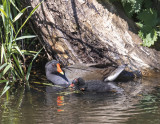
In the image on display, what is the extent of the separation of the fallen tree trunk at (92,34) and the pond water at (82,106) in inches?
33.5

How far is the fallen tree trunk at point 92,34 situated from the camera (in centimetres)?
652

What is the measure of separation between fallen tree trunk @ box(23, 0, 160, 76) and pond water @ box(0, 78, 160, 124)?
0.85 meters

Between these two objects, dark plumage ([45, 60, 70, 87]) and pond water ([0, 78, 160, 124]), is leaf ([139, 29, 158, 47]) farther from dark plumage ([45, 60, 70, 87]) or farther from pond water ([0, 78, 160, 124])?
dark plumage ([45, 60, 70, 87])

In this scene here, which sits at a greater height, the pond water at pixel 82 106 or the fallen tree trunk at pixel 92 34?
the fallen tree trunk at pixel 92 34

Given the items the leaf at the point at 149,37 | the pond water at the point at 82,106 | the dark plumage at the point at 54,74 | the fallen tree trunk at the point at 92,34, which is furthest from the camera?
the dark plumage at the point at 54,74

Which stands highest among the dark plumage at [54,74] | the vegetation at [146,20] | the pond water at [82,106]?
the vegetation at [146,20]

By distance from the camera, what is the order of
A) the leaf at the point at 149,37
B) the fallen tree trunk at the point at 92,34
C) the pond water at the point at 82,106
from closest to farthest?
the pond water at the point at 82,106 → the fallen tree trunk at the point at 92,34 → the leaf at the point at 149,37

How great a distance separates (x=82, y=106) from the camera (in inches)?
178

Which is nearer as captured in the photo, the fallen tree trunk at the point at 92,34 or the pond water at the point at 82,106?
the pond water at the point at 82,106

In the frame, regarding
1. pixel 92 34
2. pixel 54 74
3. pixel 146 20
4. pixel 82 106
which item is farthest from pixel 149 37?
pixel 82 106

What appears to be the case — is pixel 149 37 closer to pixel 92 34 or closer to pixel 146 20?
pixel 146 20

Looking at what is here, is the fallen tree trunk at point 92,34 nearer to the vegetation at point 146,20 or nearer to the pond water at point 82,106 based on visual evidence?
the vegetation at point 146,20

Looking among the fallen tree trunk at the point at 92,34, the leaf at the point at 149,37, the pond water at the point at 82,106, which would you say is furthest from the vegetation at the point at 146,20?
the pond water at the point at 82,106

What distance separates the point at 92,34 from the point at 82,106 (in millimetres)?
2366
